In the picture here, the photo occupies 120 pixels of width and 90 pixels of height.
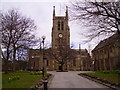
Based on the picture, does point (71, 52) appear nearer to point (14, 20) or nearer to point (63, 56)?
point (63, 56)

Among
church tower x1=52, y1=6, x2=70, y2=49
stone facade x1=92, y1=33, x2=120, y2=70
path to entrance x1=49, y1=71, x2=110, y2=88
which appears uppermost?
church tower x1=52, y1=6, x2=70, y2=49

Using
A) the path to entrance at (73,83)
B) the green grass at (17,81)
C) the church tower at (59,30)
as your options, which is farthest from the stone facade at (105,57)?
the green grass at (17,81)

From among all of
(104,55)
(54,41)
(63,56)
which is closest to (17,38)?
(63,56)

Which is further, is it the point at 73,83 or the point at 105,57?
the point at 105,57

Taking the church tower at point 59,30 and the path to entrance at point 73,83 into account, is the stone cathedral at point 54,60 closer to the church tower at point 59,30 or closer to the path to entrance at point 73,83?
the church tower at point 59,30

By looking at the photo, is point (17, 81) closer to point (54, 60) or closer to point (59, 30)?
point (54, 60)

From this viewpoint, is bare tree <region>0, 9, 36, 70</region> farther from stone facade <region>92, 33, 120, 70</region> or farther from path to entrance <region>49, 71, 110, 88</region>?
stone facade <region>92, 33, 120, 70</region>

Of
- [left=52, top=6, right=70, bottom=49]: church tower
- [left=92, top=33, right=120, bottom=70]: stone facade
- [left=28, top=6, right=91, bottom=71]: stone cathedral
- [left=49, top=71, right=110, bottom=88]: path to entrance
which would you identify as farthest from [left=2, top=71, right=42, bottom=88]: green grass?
[left=52, top=6, right=70, bottom=49]: church tower

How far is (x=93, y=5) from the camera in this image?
15.5 meters

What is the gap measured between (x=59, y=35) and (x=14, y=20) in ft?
157

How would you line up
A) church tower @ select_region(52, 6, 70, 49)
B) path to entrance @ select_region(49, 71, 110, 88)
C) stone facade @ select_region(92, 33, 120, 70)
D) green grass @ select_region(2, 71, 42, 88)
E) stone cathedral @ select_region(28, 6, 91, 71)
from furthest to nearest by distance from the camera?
church tower @ select_region(52, 6, 70, 49)
stone cathedral @ select_region(28, 6, 91, 71)
stone facade @ select_region(92, 33, 120, 70)
path to entrance @ select_region(49, 71, 110, 88)
green grass @ select_region(2, 71, 42, 88)

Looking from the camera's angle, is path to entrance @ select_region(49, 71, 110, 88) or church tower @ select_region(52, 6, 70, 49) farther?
church tower @ select_region(52, 6, 70, 49)

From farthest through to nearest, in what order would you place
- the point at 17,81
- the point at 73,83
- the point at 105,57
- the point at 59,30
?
the point at 59,30 < the point at 105,57 < the point at 73,83 < the point at 17,81

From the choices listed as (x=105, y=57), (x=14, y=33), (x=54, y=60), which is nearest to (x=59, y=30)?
(x=54, y=60)
